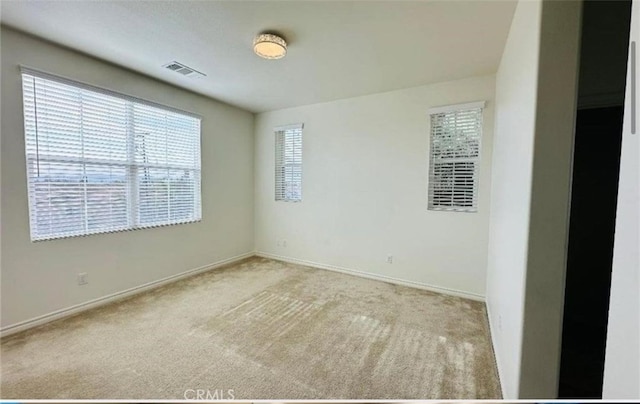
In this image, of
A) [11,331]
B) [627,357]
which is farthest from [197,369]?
[627,357]

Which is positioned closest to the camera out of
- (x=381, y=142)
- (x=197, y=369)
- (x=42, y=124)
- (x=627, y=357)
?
(x=627, y=357)

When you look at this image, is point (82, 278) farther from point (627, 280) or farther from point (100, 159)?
point (627, 280)

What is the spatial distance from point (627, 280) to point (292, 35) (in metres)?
2.49

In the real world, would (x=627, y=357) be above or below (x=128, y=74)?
below

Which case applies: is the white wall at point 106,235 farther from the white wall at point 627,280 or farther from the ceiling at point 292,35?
the white wall at point 627,280

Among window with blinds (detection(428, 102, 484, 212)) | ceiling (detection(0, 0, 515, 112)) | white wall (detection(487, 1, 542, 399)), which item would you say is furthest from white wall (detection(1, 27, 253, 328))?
white wall (detection(487, 1, 542, 399))

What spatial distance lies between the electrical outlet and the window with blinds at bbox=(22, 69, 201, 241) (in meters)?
0.42

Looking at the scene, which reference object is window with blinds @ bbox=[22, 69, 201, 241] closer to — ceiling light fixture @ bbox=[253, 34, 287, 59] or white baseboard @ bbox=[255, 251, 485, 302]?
white baseboard @ bbox=[255, 251, 485, 302]

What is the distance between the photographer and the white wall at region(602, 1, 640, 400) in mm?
830

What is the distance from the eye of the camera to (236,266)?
4391mm

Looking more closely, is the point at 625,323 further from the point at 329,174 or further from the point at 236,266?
the point at 236,266

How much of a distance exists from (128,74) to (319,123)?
243 cm

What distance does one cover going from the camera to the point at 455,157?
131 inches

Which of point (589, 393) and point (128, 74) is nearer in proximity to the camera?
point (589, 393)
